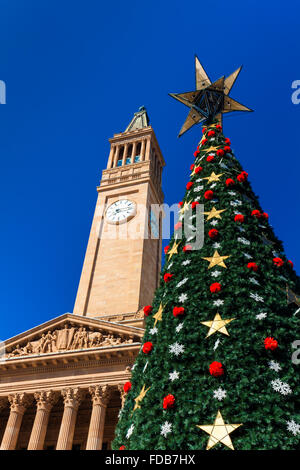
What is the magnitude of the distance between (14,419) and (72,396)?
373 cm

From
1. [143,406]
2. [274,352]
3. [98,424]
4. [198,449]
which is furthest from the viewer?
[98,424]

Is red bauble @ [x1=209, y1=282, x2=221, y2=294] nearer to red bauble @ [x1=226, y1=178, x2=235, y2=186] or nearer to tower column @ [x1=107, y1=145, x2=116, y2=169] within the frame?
red bauble @ [x1=226, y1=178, x2=235, y2=186]

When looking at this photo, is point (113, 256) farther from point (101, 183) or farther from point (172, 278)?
point (172, 278)

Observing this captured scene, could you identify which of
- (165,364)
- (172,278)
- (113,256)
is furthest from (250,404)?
(113,256)

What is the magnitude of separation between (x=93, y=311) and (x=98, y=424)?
1425 centimetres

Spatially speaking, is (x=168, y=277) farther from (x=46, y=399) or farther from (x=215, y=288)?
(x=46, y=399)

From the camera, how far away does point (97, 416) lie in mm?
22688

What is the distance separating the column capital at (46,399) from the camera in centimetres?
2416

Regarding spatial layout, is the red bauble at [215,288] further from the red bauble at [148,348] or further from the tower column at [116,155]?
the tower column at [116,155]

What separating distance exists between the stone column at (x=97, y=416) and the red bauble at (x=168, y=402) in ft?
52.4

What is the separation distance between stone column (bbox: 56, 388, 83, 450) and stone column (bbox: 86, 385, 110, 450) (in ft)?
3.24

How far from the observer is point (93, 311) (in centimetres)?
3609

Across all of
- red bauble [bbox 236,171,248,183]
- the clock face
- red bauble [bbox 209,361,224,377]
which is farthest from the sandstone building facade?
red bauble [bbox 209,361,224,377]

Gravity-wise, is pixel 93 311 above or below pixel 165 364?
above
